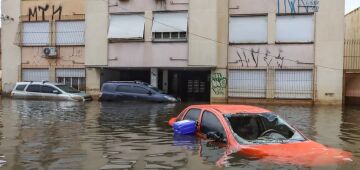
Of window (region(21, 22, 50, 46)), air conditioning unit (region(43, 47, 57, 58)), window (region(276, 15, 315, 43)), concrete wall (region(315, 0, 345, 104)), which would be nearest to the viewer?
concrete wall (region(315, 0, 345, 104))

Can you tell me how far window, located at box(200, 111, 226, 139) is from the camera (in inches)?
352

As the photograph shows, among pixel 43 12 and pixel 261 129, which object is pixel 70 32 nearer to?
pixel 43 12

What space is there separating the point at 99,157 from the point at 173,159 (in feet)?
4.74

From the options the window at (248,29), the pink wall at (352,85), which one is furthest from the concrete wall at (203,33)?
the pink wall at (352,85)

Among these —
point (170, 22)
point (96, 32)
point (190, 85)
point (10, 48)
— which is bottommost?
point (190, 85)

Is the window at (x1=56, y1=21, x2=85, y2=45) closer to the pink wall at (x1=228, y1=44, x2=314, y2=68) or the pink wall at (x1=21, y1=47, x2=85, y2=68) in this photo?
the pink wall at (x1=21, y1=47, x2=85, y2=68)

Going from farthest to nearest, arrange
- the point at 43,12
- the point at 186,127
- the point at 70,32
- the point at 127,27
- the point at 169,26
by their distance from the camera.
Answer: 1. the point at 43,12
2. the point at 70,32
3. the point at 127,27
4. the point at 169,26
5. the point at 186,127

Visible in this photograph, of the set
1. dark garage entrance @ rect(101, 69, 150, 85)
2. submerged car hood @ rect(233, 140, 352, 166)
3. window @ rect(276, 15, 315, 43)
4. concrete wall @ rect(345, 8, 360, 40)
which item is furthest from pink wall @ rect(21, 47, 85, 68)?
submerged car hood @ rect(233, 140, 352, 166)

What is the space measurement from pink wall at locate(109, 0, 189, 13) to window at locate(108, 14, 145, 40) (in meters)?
0.45

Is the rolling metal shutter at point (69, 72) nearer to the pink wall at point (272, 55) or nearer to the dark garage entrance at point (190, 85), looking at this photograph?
the dark garage entrance at point (190, 85)

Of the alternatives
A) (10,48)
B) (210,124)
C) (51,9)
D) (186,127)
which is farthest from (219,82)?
(210,124)

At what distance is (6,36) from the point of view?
33.7m

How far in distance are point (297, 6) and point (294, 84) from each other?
4.73 m

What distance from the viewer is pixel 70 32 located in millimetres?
32500
